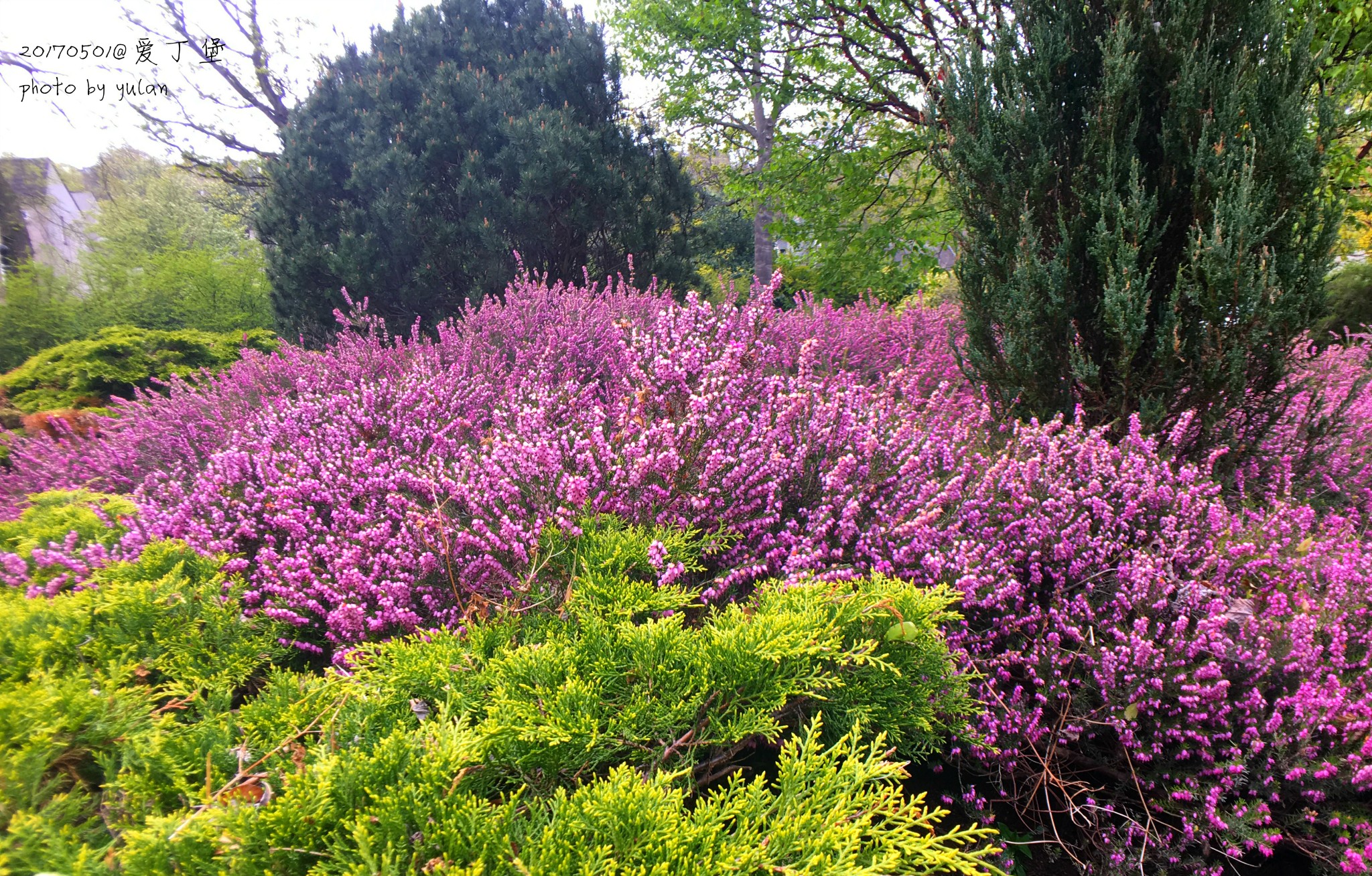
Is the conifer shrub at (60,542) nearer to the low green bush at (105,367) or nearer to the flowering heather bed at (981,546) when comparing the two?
the flowering heather bed at (981,546)

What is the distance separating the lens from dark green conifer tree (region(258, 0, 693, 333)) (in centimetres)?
800

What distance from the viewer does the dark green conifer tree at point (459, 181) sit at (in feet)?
26.2

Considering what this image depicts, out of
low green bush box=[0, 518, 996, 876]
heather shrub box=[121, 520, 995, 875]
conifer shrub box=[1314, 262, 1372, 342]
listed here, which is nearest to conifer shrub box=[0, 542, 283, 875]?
low green bush box=[0, 518, 996, 876]

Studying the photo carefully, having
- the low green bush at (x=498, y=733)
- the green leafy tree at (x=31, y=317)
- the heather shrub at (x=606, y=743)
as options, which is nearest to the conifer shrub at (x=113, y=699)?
the low green bush at (x=498, y=733)

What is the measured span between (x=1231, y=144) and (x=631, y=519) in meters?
3.52

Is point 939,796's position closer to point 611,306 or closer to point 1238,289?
point 1238,289

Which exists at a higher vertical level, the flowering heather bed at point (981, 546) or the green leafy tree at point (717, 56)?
the green leafy tree at point (717, 56)

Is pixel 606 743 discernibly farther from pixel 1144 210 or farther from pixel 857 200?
pixel 857 200

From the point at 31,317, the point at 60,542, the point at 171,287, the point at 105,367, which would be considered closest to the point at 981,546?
the point at 60,542

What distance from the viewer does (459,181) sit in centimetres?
818

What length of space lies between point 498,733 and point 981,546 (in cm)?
174

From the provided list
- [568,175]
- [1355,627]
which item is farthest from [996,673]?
[568,175]

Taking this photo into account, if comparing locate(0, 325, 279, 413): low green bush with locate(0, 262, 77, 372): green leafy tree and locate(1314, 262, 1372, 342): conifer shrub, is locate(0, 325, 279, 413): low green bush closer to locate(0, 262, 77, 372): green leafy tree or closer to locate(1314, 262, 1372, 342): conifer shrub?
locate(0, 262, 77, 372): green leafy tree

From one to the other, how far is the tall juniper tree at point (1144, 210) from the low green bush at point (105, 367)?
7.47 metres
